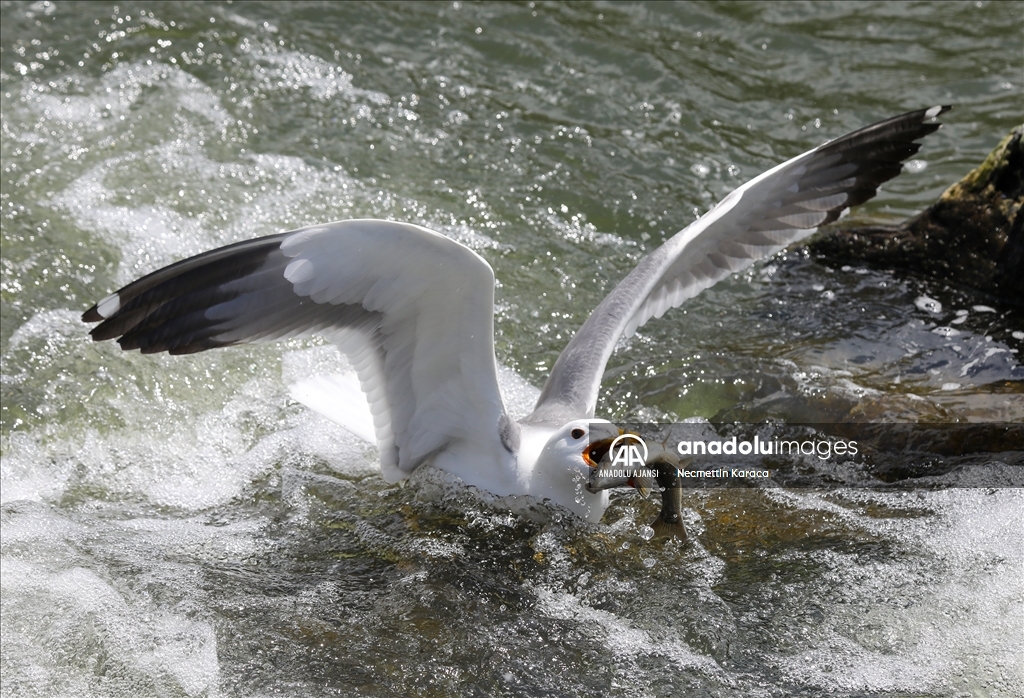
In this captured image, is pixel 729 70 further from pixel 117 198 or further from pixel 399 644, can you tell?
pixel 399 644

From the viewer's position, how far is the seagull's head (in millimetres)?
4039

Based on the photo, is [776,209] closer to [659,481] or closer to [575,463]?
[659,481]

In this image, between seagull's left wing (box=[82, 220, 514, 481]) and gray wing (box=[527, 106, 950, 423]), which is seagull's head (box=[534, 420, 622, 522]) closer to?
seagull's left wing (box=[82, 220, 514, 481])

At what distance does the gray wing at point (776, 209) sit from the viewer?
5.00 meters

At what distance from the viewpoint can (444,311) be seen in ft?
13.4

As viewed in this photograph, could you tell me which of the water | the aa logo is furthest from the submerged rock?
the aa logo

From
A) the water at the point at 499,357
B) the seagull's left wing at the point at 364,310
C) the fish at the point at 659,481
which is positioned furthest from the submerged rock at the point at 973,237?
the seagull's left wing at the point at 364,310

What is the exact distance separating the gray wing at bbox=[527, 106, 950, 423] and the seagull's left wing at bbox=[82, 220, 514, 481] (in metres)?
0.99

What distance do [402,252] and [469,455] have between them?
3.46 feet

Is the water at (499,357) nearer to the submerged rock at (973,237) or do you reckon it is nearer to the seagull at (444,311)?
the submerged rock at (973,237)

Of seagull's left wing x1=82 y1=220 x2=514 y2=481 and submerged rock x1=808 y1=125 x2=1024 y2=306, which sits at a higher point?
submerged rock x1=808 y1=125 x2=1024 y2=306

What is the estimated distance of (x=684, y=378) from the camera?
5.21 meters

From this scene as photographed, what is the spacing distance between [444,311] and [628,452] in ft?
2.88

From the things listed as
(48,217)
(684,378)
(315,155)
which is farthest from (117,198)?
(684,378)
